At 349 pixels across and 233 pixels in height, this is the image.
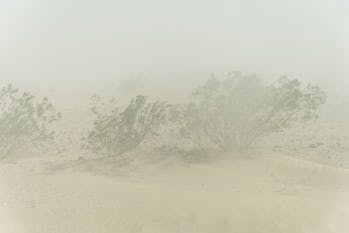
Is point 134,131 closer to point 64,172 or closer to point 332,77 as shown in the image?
point 64,172

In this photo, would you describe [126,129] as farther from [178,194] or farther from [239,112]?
[178,194]

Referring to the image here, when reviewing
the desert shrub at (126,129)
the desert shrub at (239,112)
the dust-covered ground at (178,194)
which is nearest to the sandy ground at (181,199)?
the dust-covered ground at (178,194)

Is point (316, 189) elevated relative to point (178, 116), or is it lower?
lower

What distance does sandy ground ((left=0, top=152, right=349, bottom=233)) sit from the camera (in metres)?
9.88

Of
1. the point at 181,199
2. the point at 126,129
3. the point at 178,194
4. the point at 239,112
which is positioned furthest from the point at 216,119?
the point at 181,199

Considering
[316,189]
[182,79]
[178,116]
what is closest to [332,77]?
[182,79]

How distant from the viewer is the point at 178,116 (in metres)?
15.7

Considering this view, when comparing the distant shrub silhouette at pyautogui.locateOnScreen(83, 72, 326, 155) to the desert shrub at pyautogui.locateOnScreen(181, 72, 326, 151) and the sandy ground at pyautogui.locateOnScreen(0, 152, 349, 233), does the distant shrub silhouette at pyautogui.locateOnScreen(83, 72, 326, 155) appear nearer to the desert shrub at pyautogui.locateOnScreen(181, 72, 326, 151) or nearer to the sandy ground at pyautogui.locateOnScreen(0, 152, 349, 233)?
the desert shrub at pyautogui.locateOnScreen(181, 72, 326, 151)

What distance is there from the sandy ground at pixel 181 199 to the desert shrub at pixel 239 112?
6.09 ft

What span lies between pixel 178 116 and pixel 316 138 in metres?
4.83

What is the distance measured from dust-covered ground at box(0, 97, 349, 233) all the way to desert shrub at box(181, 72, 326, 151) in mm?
600

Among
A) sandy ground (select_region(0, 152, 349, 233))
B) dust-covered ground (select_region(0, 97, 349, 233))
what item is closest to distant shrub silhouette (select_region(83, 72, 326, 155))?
dust-covered ground (select_region(0, 97, 349, 233))

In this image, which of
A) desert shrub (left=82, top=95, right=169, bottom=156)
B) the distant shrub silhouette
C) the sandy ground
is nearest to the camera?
the sandy ground

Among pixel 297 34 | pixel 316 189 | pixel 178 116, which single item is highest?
pixel 297 34
